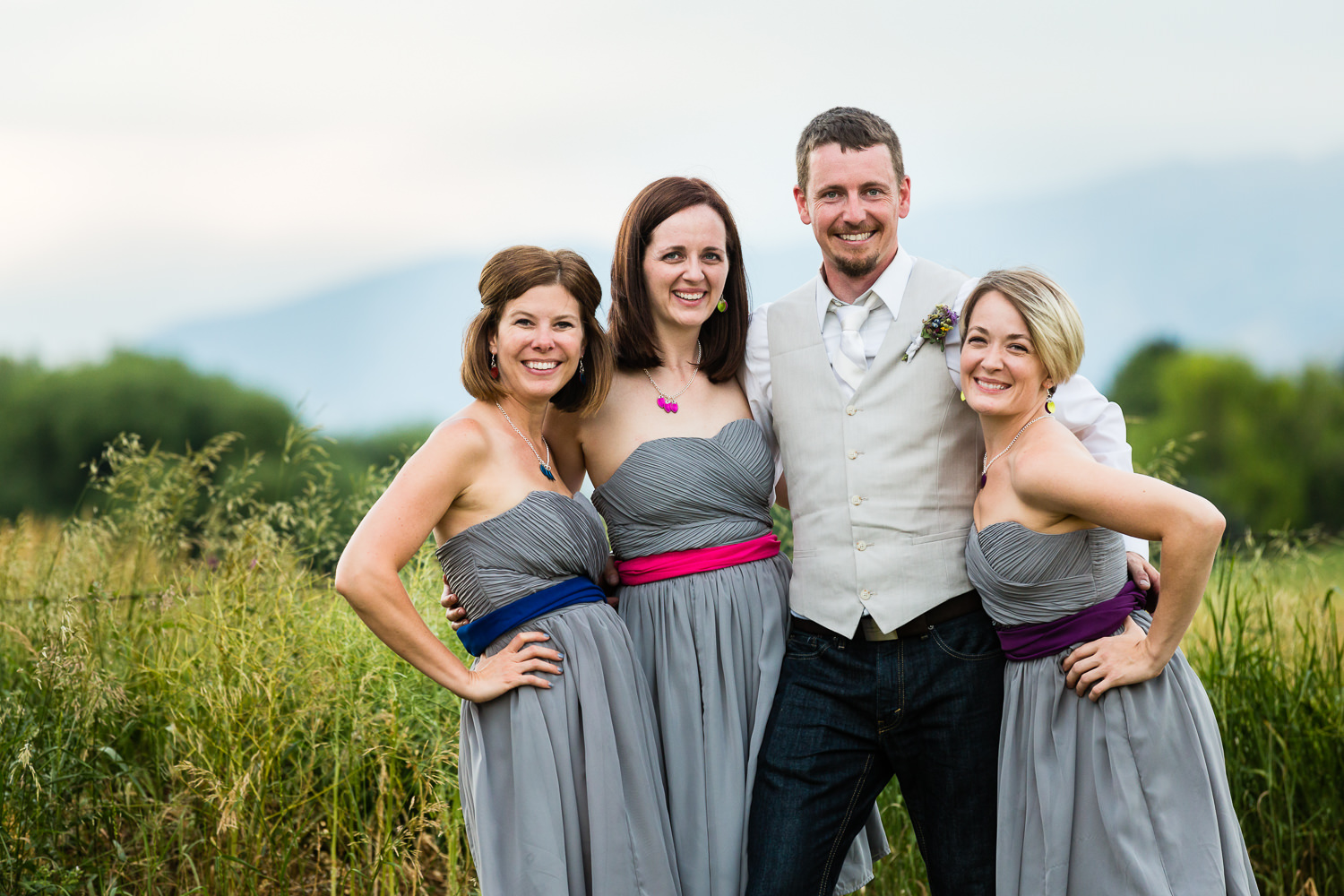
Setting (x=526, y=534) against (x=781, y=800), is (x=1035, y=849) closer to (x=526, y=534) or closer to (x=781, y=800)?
(x=781, y=800)

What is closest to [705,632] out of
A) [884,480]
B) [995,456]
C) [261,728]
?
[884,480]

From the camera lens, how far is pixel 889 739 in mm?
2213

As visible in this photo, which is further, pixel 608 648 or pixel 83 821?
pixel 83 821

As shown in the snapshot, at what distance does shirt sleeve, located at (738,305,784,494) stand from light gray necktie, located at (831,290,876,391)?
0.21 metres

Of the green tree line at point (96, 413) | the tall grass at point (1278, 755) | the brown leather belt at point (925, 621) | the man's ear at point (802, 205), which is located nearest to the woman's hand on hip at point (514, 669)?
the brown leather belt at point (925, 621)

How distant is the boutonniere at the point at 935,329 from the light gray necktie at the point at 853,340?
96 millimetres

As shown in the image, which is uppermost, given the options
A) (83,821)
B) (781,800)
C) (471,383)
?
(471,383)

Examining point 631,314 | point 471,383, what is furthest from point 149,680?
point 631,314

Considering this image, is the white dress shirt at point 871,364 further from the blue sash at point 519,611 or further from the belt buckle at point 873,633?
the blue sash at point 519,611

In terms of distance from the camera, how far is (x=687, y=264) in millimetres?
2461

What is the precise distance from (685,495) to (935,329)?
64 cm

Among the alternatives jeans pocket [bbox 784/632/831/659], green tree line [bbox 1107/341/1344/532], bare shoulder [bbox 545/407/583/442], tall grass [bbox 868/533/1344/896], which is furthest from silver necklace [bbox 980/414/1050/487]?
green tree line [bbox 1107/341/1344/532]

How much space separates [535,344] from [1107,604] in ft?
4.11

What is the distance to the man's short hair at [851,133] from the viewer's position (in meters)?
2.40
